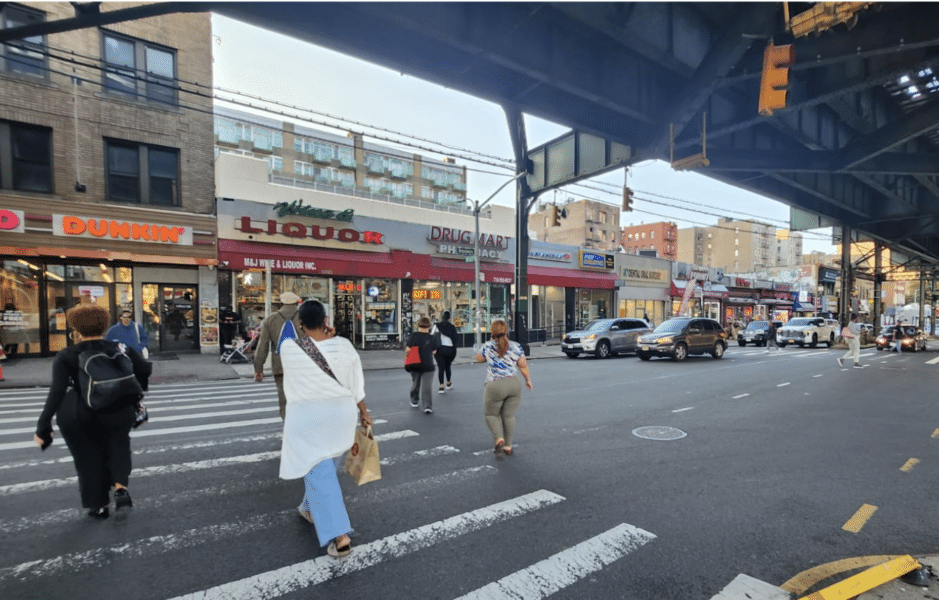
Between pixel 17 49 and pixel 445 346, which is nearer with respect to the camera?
pixel 445 346

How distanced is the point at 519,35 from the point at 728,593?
917 cm

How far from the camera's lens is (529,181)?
18562mm

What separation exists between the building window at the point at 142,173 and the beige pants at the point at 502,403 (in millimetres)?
16422

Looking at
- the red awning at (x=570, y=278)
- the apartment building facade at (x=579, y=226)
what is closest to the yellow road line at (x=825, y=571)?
the red awning at (x=570, y=278)

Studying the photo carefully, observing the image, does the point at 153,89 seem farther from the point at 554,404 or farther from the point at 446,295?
the point at 554,404

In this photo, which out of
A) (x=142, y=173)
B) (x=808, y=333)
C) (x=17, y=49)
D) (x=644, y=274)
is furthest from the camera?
(x=644, y=274)

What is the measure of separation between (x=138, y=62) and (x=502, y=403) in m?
18.8

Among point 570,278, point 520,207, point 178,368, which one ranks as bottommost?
point 178,368

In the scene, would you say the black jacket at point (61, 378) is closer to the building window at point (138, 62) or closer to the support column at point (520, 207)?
the support column at point (520, 207)

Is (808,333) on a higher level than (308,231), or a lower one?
lower

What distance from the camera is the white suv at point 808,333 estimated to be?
27391mm

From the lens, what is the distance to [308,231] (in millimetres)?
19500

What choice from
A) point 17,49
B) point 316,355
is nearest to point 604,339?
point 316,355

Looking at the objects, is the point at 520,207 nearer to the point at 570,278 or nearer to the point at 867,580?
the point at 570,278
